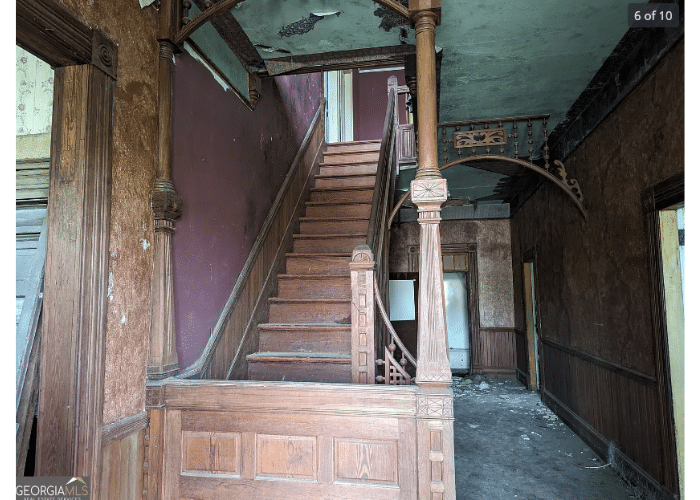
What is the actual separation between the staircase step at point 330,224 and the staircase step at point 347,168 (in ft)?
3.79

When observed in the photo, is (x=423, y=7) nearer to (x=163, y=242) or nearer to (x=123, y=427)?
(x=163, y=242)

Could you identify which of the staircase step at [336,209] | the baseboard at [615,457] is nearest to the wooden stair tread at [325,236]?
the staircase step at [336,209]

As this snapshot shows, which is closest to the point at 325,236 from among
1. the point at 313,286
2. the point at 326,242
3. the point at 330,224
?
the point at 326,242

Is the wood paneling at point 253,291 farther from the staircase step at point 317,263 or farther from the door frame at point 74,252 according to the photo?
the door frame at point 74,252

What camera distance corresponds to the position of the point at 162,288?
2.23 m

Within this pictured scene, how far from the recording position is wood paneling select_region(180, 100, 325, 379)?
2793mm

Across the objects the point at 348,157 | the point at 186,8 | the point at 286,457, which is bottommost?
the point at 286,457

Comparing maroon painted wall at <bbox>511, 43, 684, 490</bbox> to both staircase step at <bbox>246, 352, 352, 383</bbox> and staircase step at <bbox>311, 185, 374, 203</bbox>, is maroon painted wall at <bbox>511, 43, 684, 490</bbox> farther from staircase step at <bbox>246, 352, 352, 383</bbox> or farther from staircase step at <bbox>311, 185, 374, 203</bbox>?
staircase step at <bbox>311, 185, 374, 203</bbox>

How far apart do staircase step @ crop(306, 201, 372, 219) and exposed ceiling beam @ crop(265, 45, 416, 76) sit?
181 centimetres

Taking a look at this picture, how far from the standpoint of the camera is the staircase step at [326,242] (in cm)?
444

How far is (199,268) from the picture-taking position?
2.67 meters

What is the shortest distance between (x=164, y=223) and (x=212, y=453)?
3.87ft
